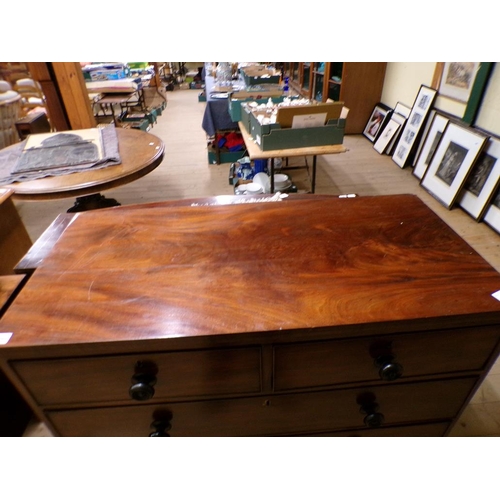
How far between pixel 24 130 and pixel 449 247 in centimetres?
378

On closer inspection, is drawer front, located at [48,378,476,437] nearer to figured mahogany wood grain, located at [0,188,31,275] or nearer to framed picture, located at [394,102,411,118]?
figured mahogany wood grain, located at [0,188,31,275]

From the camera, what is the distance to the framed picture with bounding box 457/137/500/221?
2422 millimetres

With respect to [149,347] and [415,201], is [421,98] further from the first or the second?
[149,347]

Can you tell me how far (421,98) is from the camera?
11.0 feet

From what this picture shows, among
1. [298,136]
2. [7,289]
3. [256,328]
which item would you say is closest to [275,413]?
[256,328]

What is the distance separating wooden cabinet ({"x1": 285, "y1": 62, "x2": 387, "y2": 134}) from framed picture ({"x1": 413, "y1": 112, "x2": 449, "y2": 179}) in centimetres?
121

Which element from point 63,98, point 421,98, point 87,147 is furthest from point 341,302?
point 421,98

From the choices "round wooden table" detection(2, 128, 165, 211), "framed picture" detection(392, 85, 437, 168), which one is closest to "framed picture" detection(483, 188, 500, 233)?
"framed picture" detection(392, 85, 437, 168)

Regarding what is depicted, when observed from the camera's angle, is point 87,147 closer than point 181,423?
No

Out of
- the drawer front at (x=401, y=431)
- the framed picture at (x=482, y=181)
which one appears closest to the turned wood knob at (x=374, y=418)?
the drawer front at (x=401, y=431)

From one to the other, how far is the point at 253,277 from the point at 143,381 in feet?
0.97

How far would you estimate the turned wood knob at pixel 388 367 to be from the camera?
25.3 inches

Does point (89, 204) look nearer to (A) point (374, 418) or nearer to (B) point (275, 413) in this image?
(B) point (275, 413)

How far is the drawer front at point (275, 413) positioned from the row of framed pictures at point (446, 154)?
2.14 m
